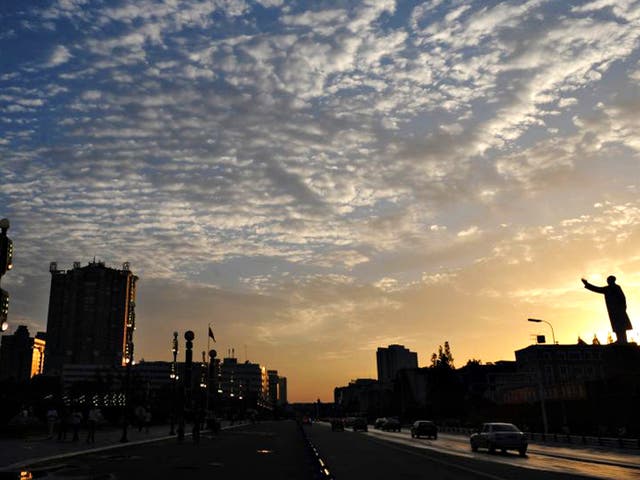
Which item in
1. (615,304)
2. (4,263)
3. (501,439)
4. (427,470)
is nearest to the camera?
(4,263)

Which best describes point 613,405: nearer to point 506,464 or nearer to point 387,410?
point 506,464

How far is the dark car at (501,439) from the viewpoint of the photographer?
32.6m

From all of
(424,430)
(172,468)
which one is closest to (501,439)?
(172,468)

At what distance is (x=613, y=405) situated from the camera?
1885 inches

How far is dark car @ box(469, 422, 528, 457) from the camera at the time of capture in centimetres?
3256

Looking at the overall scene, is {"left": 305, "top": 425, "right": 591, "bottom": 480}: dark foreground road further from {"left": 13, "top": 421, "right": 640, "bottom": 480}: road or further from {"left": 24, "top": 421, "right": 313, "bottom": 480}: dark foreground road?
{"left": 24, "top": 421, "right": 313, "bottom": 480}: dark foreground road

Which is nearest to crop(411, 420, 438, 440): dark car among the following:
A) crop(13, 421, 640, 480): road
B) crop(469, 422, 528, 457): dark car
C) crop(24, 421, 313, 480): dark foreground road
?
crop(469, 422, 528, 457): dark car

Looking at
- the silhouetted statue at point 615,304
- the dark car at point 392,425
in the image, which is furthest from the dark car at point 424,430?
the dark car at point 392,425

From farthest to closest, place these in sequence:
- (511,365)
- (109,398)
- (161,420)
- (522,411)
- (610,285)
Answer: (511,365), (109,398), (161,420), (522,411), (610,285)

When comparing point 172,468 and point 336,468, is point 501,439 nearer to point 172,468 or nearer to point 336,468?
point 336,468

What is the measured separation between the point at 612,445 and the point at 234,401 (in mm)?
170377

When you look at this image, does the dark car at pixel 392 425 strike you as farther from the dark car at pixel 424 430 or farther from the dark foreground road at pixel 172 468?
the dark foreground road at pixel 172 468

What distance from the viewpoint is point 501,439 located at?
33188 millimetres

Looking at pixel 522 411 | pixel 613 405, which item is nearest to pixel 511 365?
pixel 522 411
